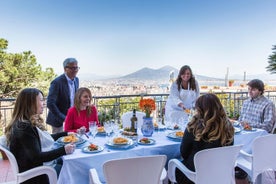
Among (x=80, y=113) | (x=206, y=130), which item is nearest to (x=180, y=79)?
(x=80, y=113)

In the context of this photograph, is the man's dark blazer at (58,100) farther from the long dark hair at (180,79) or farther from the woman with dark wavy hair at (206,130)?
the woman with dark wavy hair at (206,130)

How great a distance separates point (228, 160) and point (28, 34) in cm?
816

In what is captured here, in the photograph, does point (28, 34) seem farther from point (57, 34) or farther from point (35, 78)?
point (35, 78)

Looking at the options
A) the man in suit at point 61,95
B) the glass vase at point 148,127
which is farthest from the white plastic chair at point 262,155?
the man in suit at point 61,95

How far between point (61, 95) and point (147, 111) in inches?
50.3

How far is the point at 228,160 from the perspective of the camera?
5.37 ft

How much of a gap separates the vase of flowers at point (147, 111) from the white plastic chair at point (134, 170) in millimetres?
724

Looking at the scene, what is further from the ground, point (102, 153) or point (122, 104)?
A: point (122, 104)

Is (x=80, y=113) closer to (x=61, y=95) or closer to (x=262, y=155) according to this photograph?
(x=61, y=95)

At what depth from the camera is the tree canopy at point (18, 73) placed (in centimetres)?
621

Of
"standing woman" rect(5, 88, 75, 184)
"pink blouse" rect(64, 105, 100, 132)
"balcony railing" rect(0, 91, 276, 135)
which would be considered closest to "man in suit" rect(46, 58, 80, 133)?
"pink blouse" rect(64, 105, 100, 132)

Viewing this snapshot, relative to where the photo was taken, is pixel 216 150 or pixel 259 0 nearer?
pixel 216 150

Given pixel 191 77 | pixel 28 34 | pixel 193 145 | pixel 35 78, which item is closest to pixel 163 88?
pixel 191 77

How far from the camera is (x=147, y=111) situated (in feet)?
6.93
